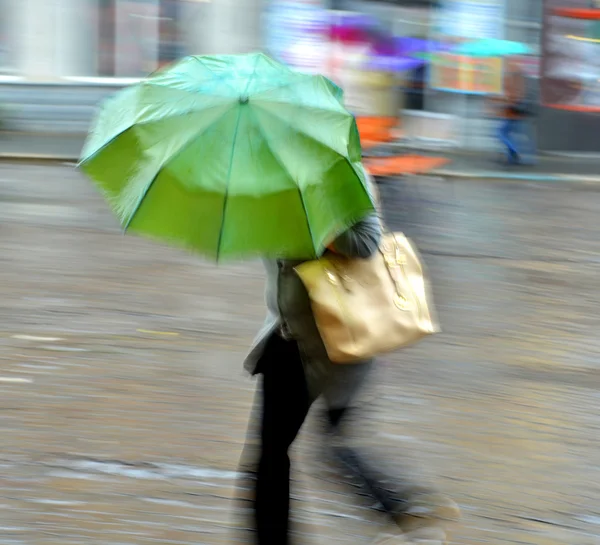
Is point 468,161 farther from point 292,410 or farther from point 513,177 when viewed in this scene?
point 292,410


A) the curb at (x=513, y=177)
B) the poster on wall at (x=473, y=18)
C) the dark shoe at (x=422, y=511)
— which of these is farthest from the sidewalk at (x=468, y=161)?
the dark shoe at (x=422, y=511)

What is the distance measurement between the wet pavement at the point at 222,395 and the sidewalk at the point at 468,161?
4.74 metres

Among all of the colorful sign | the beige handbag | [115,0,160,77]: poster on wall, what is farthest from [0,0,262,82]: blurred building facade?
the beige handbag

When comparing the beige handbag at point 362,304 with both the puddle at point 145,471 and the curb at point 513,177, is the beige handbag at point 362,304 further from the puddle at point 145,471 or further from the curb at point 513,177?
the curb at point 513,177

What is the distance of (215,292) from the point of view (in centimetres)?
762

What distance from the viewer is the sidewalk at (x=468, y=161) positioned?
1431 centimetres

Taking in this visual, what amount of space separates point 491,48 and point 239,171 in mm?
12650

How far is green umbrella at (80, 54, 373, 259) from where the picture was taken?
2715 millimetres

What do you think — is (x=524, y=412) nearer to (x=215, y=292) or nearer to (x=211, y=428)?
(x=211, y=428)

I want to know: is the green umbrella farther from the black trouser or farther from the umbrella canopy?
the umbrella canopy

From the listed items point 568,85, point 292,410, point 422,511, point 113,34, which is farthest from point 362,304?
point 113,34

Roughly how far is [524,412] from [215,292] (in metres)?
2.92

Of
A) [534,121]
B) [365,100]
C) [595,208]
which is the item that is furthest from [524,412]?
[534,121]

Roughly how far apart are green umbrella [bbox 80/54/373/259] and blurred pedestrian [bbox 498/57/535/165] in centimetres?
1255
